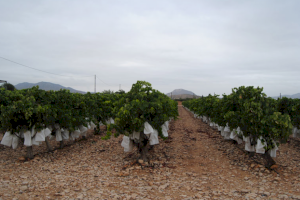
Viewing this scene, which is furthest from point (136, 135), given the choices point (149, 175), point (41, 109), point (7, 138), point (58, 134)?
point (7, 138)

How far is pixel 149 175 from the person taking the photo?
259 inches

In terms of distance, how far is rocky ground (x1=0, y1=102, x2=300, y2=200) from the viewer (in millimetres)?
5285

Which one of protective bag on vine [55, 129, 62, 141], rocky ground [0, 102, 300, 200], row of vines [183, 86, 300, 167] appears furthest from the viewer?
protective bag on vine [55, 129, 62, 141]

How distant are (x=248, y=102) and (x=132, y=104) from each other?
14.2ft

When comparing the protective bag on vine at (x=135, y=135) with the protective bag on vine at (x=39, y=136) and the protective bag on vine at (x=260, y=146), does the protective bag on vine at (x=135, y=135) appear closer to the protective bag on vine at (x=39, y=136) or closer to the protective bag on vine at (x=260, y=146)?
the protective bag on vine at (x=39, y=136)

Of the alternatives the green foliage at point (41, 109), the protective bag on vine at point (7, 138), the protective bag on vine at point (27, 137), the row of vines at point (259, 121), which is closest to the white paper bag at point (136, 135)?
the green foliage at point (41, 109)

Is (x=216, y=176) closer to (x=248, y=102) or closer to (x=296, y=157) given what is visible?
(x=248, y=102)

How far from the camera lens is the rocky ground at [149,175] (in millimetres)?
5285

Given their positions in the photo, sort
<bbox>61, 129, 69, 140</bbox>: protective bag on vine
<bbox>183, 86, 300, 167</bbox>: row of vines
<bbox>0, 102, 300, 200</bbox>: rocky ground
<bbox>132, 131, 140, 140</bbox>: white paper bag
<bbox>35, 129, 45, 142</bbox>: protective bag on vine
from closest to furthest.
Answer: <bbox>0, 102, 300, 200</bbox>: rocky ground < <bbox>183, 86, 300, 167</bbox>: row of vines < <bbox>132, 131, 140, 140</bbox>: white paper bag < <bbox>35, 129, 45, 142</bbox>: protective bag on vine < <bbox>61, 129, 69, 140</bbox>: protective bag on vine

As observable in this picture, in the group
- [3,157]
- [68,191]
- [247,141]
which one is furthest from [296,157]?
[3,157]

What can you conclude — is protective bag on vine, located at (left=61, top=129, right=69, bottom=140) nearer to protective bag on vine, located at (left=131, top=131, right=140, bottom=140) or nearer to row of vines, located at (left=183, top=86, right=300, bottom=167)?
protective bag on vine, located at (left=131, top=131, right=140, bottom=140)

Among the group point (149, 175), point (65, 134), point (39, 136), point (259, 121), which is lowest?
point (149, 175)

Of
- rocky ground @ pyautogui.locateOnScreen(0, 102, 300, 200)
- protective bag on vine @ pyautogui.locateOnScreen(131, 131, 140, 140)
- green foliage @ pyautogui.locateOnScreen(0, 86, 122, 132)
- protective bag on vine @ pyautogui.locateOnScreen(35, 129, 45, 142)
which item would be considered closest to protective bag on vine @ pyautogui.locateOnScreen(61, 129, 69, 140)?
green foliage @ pyautogui.locateOnScreen(0, 86, 122, 132)

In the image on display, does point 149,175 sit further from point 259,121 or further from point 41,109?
point 41,109
